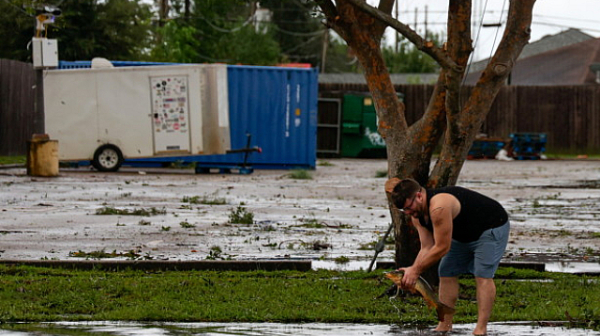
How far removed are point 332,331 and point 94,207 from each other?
10.2 metres

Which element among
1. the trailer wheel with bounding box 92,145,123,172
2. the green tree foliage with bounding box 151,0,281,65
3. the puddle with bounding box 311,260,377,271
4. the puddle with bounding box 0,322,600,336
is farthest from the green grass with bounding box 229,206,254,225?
the green tree foliage with bounding box 151,0,281,65

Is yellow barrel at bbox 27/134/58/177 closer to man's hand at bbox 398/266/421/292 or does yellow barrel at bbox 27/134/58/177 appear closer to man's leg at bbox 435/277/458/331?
man's leg at bbox 435/277/458/331

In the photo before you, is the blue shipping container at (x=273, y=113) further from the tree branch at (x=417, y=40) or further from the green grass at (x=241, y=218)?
the tree branch at (x=417, y=40)

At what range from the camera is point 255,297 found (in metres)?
9.30

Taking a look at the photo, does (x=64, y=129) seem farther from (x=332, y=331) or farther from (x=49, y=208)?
(x=332, y=331)

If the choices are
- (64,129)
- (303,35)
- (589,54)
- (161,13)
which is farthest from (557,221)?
(303,35)

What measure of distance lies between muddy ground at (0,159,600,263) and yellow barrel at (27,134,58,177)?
0.97ft

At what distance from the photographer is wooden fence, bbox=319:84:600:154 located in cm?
4241

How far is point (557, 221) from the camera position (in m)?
16.2

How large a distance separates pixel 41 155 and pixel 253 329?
17.7m

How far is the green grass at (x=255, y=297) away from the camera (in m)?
8.45

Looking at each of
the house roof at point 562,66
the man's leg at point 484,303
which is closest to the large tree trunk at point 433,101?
the man's leg at point 484,303

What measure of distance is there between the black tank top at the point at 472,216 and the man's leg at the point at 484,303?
329 millimetres

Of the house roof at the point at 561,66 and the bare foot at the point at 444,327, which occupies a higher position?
the house roof at the point at 561,66
